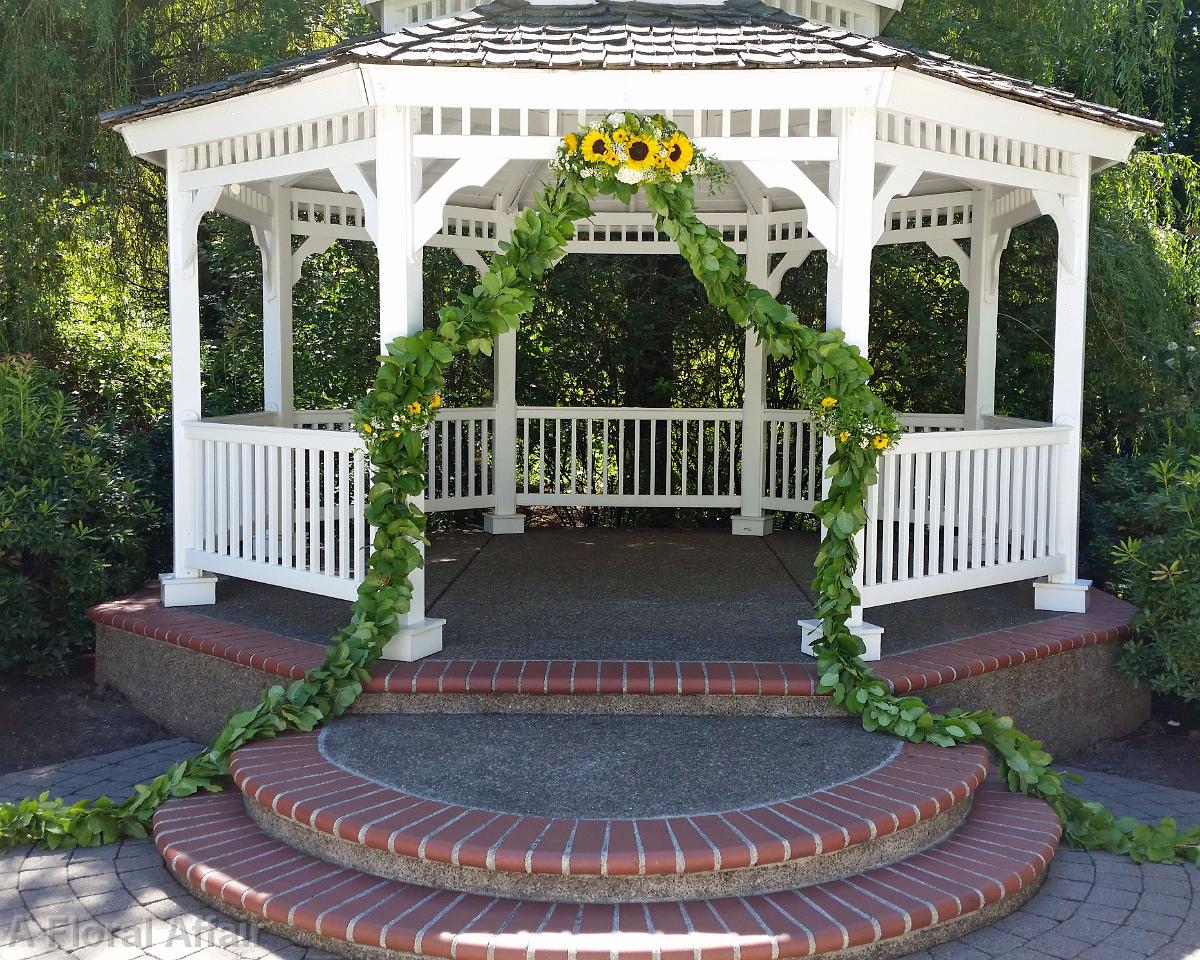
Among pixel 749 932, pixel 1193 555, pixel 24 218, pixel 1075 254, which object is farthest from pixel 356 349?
pixel 749 932

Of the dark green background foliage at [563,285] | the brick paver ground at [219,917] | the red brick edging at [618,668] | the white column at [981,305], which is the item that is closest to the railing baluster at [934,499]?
the red brick edging at [618,668]

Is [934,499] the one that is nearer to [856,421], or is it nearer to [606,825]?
[856,421]

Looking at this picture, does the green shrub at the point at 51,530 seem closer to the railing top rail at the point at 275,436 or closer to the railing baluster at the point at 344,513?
the railing top rail at the point at 275,436

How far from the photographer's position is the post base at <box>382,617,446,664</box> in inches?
198

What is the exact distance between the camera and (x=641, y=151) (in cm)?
482

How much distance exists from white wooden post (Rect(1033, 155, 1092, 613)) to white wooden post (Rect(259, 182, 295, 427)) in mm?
4764

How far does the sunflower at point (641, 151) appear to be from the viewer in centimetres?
481

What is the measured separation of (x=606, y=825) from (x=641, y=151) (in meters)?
2.82

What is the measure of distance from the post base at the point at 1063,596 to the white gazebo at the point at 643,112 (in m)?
0.01

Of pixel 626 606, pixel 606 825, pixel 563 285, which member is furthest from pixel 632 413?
pixel 606 825

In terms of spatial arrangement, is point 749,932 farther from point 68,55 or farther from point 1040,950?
point 68,55

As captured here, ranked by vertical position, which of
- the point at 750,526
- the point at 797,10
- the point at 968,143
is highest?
the point at 797,10

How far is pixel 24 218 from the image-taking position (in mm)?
8125

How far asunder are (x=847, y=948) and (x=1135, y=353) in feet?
20.3
